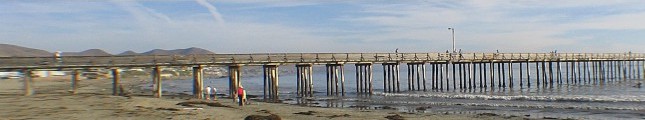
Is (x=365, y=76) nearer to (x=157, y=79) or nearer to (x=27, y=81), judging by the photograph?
(x=157, y=79)

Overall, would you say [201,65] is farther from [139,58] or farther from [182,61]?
[139,58]

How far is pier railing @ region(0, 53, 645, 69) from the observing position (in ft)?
95.7

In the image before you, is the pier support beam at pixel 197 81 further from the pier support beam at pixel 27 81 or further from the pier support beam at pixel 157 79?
the pier support beam at pixel 27 81

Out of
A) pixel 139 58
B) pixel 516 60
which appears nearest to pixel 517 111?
pixel 139 58

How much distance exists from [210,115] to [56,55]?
14.7m

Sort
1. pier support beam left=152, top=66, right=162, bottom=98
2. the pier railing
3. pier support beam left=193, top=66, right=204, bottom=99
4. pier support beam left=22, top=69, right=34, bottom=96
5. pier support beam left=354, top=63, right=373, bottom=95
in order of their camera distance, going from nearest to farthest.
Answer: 1. pier support beam left=22, top=69, right=34, bottom=96
2. the pier railing
3. pier support beam left=152, top=66, right=162, bottom=98
4. pier support beam left=193, top=66, right=204, bottom=99
5. pier support beam left=354, top=63, right=373, bottom=95

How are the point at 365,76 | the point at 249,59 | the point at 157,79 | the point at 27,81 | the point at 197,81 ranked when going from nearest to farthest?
the point at 27,81
the point at 157,79
the point at 197,81
the point at 249,59
the point at 365,76

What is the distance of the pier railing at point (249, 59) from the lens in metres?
29.2

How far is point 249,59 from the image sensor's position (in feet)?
114

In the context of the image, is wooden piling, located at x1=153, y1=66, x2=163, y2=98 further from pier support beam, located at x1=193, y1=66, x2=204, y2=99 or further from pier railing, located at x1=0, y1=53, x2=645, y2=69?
pier support beam, located at x1=193, y1=66, x2=204, y2=99

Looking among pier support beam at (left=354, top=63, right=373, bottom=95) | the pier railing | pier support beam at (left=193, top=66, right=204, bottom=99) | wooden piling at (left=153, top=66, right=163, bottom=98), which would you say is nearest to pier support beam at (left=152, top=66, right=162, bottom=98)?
wooden piling at (left=153, top=66, right=163, bottom=98)

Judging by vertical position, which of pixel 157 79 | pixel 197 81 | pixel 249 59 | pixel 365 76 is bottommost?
pixel 365 76

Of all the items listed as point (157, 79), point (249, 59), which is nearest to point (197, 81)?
point (157, 79)

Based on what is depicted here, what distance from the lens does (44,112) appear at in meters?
18.1
